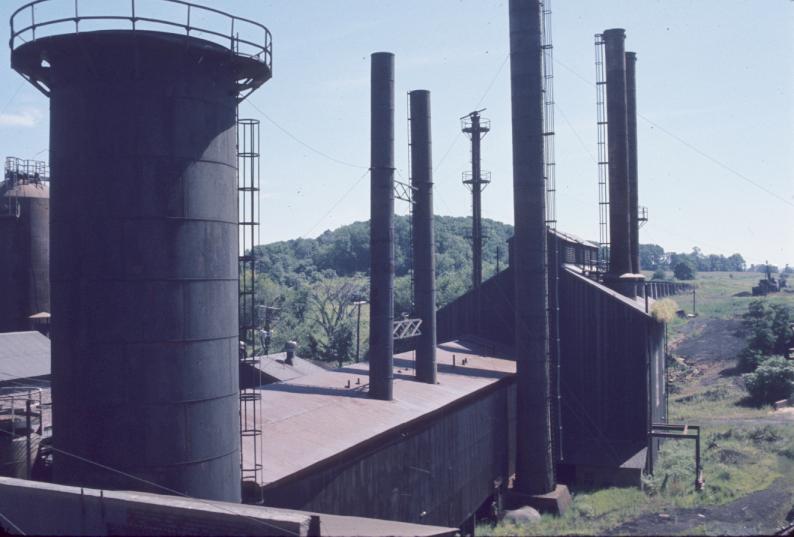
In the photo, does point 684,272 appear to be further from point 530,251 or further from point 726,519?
point 726,519

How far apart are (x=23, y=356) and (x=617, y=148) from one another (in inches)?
1166

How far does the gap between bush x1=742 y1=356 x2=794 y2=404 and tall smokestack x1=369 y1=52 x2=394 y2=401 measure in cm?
2941

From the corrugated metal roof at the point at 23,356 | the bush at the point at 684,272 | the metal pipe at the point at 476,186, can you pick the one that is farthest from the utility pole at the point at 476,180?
the bush at the point at 684,272

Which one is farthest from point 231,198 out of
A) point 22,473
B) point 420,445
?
point 420,445

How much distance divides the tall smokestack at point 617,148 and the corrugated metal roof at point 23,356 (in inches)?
1042

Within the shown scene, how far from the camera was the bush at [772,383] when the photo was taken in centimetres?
3991

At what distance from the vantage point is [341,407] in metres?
18.5

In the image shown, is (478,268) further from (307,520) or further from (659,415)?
(307,520)

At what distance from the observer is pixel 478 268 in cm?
3481

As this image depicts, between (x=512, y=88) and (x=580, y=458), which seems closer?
(x=512, y=88)

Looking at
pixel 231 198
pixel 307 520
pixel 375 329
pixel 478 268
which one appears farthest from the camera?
pixel 478 268

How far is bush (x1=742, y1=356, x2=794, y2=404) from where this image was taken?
131 ft

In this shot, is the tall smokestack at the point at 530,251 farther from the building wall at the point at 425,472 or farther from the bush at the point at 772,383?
the bush at the point at 772,383

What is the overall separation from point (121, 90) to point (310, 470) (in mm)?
7947
